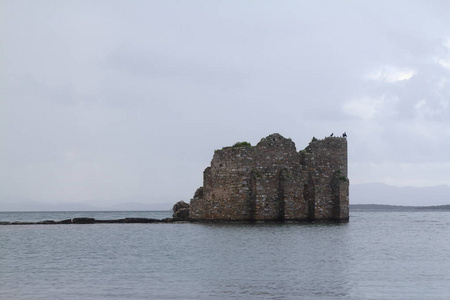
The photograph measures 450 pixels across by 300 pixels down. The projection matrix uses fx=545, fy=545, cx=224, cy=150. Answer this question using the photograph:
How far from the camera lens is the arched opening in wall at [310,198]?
39094 mm

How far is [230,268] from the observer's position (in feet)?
56.0

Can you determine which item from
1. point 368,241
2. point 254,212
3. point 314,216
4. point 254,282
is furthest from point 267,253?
point 314,216

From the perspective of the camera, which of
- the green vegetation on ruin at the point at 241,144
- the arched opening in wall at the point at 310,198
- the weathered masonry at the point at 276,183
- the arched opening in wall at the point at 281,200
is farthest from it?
the arched opening in wall at the point at 310,198

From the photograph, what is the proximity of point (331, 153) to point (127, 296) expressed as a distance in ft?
95.7

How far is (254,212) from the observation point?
37125 mm

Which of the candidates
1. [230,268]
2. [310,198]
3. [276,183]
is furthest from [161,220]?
[230,268]

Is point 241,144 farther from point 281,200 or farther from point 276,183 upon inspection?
point 281,200

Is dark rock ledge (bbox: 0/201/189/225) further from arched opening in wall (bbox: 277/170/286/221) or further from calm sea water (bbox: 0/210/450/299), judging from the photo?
calm sea water (bbox: 0/210/450/299)

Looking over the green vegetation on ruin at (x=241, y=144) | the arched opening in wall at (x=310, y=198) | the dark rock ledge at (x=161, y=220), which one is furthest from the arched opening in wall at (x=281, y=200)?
the dark rock ledge at (x=161, y=220)

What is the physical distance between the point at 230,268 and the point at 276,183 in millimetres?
20902

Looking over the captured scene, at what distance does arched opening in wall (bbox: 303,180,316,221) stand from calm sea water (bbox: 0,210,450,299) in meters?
11.2

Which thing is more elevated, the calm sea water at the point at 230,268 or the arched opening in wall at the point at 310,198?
the arched opening in wall at the point at 310,198

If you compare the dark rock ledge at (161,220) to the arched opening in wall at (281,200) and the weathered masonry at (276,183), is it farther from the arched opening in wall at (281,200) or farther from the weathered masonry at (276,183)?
the arched opening in wall at (281,200)

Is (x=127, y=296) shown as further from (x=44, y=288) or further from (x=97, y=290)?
(x=44, y=288)
